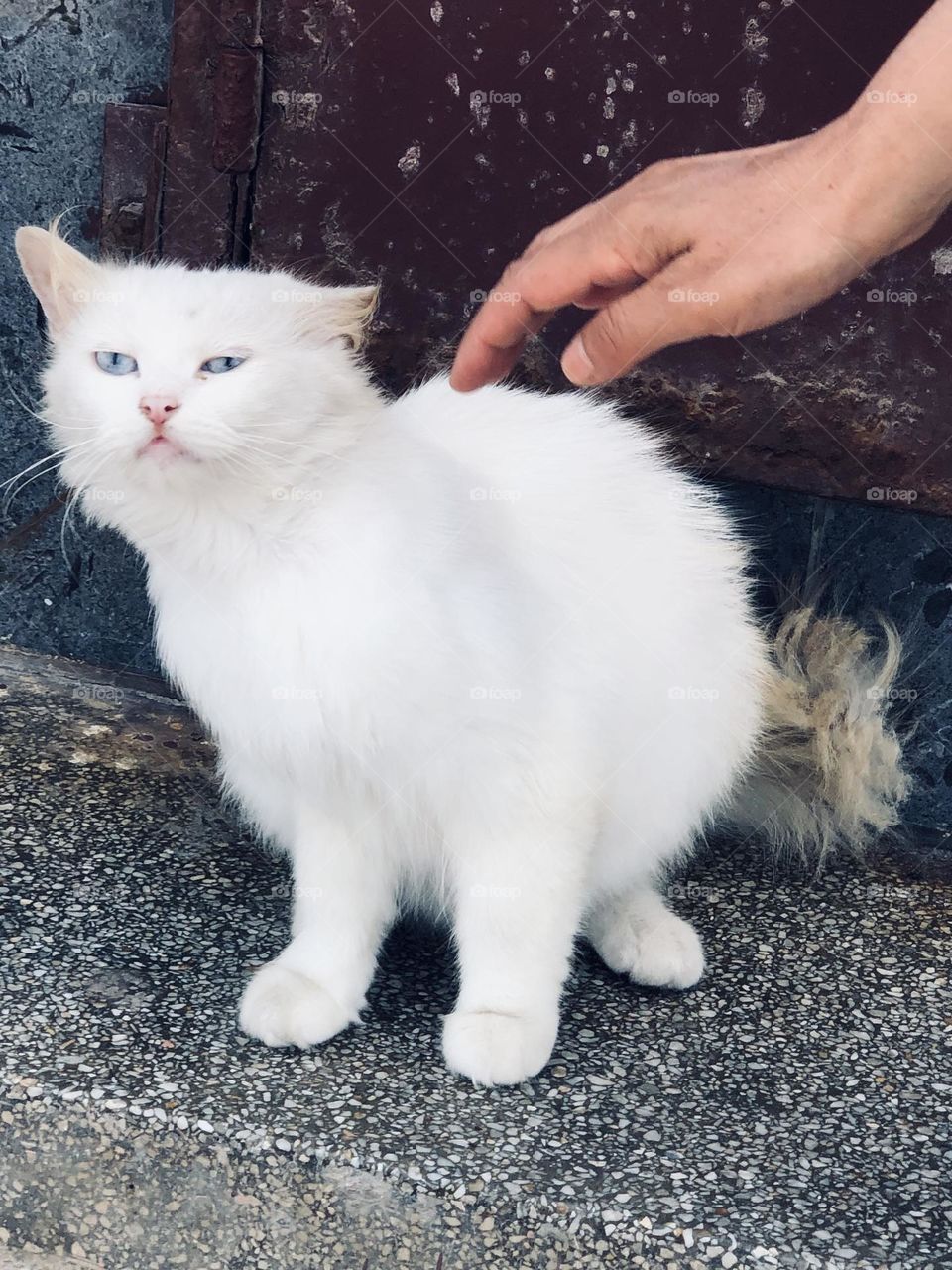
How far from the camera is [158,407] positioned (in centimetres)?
134

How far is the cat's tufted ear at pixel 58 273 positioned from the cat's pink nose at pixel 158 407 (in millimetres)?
207

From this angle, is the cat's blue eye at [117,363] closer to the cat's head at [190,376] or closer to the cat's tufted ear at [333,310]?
the cat's head at [190,376]

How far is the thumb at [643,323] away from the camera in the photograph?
1.44 metres

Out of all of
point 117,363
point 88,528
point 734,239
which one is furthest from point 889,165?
point 88,528

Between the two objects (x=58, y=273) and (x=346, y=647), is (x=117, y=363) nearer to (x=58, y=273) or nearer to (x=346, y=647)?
(x=58, y=273)

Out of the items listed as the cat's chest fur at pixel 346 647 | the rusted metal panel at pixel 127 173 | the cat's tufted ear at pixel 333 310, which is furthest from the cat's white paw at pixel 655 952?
the rusted metal panel at pixel 127 173

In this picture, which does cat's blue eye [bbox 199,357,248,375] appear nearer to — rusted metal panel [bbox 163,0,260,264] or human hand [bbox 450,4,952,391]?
human hand [bbox 450,4,952,391]

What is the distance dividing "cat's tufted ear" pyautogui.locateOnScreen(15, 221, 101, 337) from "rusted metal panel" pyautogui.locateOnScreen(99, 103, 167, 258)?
2.14 feet

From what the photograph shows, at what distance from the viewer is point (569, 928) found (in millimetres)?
1564

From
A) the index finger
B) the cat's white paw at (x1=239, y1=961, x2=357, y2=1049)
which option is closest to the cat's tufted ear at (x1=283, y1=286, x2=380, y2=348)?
the index finger

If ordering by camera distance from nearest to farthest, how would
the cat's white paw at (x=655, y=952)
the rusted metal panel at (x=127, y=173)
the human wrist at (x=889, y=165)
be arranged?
the human wrist at (x=889, y=165) < the cat's white paw at (x=655, y=952) < the rusted metal panel at (x=127, y=173)

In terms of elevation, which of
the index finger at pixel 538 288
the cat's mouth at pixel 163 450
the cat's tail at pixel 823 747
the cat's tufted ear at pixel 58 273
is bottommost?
the cat's tail at pixel 823 747

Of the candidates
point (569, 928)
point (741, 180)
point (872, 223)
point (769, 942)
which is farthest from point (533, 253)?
point (769, 942)

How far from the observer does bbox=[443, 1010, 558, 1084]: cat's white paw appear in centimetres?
150
